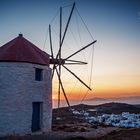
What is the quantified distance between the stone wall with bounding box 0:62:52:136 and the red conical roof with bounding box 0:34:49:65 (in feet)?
1.24

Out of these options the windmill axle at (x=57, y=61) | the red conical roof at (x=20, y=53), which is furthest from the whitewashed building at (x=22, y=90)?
the windmill axle at (x=57, y=61)

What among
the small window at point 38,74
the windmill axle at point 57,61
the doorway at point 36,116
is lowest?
the doorway at point 36,116

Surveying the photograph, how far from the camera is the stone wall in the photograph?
22.5 m

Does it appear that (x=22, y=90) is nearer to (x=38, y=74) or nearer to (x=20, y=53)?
(x=38, y=74)

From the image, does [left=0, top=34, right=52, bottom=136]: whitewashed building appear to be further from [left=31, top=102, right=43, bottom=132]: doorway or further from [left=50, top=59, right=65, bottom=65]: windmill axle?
[left=50, top=59, right=65, bottom=65]: windmill axle

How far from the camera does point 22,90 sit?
23.1 meters

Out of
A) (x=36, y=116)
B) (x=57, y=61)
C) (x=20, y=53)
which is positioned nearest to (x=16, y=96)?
(x=36, y=116)

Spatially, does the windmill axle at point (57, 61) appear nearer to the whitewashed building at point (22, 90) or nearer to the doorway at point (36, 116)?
the whitewashed building at point (22, 90)

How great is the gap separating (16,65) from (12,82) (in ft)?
4.08

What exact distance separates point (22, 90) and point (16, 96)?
64cm

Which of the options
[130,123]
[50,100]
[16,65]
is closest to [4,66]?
[16,65]

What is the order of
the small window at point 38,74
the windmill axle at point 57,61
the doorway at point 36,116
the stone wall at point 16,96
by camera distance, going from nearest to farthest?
the stone wall at point 16,96
the doorway at point 36,116
the small window at point 38,74
the windmill axle at point 57,61

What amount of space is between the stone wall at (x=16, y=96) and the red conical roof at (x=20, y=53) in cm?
38

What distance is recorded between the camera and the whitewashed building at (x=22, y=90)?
2261 centimetres
